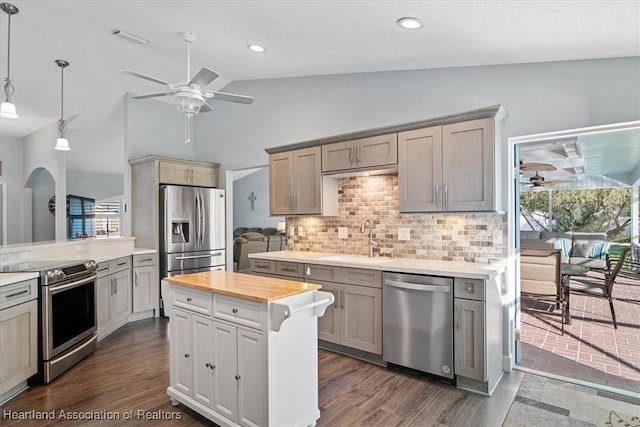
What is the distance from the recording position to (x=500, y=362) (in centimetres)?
308

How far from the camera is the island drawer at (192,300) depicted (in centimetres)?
240

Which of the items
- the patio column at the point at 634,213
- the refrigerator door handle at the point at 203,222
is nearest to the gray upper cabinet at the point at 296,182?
the refrigerator door handle at the point at 203,222

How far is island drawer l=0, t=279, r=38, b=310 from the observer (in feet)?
8.79

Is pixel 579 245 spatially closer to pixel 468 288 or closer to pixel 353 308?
pixel 468 288

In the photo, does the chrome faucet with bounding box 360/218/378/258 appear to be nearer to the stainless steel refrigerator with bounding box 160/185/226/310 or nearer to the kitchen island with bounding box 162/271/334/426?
the kitchen island with bounding box 162/271/334/426

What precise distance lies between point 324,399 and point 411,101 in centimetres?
288

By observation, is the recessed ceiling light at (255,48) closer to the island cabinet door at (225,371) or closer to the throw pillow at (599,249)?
the island cabinet door at (225,371)

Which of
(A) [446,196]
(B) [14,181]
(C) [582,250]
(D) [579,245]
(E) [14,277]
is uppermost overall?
(B) [14,181]

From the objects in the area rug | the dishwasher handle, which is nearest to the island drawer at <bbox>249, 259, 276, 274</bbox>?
the dishwasher handle

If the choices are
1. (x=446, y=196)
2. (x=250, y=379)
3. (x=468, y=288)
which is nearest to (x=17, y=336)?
(x=250, y=379)

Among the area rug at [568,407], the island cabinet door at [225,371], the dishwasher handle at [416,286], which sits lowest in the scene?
the area rug at [568,407]

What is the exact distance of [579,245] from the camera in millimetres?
8250

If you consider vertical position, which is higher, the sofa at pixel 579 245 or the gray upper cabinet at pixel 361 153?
the gray upper cabinet at pixel 361 153

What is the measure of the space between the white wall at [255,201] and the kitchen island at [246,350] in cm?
798
